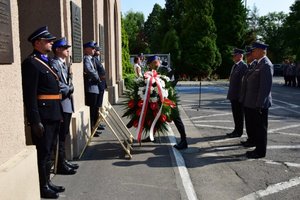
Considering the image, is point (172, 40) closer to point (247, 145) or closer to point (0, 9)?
point (247, 145)

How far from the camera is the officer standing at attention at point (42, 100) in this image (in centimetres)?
467

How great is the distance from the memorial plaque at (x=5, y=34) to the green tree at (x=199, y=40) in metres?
31.4

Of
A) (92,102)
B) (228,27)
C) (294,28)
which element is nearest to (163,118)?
(92,102)

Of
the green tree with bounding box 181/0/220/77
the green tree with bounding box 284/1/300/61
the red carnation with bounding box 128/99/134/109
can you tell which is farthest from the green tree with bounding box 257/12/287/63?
the red carnation with bounding box 128/99/134/109

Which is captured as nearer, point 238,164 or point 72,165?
point 72,165

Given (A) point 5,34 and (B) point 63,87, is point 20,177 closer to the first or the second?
(A) point 5,34

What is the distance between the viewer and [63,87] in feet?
18.7

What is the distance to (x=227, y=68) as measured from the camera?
3816 centimetres

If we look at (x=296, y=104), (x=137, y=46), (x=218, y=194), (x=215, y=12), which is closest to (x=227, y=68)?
(x=215, y=12)

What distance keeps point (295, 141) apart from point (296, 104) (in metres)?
8.16

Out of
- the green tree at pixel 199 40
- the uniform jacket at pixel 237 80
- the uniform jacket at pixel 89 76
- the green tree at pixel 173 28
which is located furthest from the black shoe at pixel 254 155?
the green tree at pixel 173 28

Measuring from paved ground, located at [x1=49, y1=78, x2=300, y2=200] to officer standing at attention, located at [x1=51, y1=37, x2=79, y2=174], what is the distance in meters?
0.23

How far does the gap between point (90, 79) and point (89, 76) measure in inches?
3.0

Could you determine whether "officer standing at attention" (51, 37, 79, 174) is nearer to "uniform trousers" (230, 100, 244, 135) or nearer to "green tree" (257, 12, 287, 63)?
"uniform trousers" (230, 100, 244, 135)
